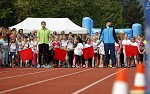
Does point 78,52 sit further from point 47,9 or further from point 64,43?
point 47,9

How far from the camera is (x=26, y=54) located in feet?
71.9

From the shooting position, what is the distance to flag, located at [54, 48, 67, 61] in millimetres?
21938

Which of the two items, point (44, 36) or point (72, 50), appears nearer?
point (44, 36)

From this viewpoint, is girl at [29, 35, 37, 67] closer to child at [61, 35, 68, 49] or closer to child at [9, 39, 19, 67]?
child at [9, 39, 19, 67]

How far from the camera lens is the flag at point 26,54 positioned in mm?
21828

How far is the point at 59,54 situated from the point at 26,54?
1590mm

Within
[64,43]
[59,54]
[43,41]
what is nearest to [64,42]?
[64,43]

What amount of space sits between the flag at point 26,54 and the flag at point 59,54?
1204 mm

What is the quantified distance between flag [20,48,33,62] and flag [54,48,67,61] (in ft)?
3.95

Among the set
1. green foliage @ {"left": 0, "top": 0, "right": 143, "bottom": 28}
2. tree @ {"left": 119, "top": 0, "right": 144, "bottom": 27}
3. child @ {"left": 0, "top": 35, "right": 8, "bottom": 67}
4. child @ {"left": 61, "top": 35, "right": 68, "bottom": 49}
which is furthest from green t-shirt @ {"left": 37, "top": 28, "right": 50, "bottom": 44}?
tree @ {"left": 119, "top": 0, "right": 144, "bottom": 27}

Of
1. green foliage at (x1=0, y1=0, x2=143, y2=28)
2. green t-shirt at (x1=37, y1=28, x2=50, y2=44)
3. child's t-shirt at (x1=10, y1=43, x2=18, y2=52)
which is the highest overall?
green foliage at (x1=0, y1=0, x2=143, y2=28)

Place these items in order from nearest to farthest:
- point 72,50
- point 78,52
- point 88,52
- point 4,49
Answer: point 4,49 → point 78,52 → point 88,52 → point 72,50

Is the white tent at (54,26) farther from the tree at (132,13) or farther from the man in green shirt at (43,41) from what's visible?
the tree at (132,13)

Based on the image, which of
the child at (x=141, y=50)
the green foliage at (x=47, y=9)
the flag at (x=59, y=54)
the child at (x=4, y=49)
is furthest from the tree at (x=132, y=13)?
the child at (x=4, y=49)
